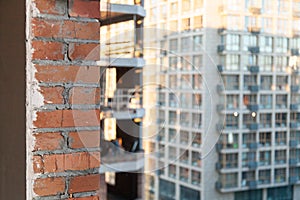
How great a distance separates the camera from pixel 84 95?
0.76 m

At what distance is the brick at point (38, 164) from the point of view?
2.29ft

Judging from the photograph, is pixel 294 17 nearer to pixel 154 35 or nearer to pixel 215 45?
pixel 215 45

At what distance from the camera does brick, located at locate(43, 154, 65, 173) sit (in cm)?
71

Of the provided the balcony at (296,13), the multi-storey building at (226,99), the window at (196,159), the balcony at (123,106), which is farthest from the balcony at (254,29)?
the balcony at (123,106)

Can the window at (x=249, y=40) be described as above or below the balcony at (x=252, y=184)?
above

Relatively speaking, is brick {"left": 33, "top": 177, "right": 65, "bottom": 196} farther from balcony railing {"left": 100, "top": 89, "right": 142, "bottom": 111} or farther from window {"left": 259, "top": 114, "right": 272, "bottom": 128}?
window {"left": 259, "top": 114, "right": 272, "bottom": 128}

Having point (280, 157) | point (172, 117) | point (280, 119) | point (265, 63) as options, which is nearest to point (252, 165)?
point (280, 157)

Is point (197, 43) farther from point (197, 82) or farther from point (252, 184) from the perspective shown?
point (252, 184)

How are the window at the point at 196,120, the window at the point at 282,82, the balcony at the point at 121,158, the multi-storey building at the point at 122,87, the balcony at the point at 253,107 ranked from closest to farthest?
the multi-storey building at the point at 122,87 → the window at the point at 196,120 → the balcony at the point at 121,158 → the balcony at the point at 253,107 → the window at the point at 282,82

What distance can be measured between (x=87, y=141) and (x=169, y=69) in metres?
0.47

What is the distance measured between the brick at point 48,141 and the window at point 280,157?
137 cm

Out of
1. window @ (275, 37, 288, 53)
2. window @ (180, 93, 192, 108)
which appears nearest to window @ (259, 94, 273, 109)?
window @ (275, 37, 288, 53)

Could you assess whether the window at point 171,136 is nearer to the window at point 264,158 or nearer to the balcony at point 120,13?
the balcony at point 120,13

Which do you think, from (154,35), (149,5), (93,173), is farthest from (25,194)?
(149,5)
